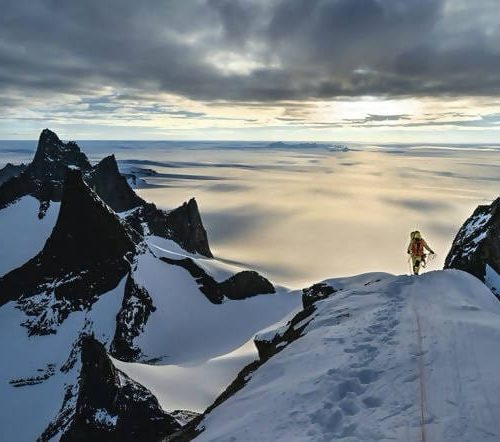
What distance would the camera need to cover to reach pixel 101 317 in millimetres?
58750

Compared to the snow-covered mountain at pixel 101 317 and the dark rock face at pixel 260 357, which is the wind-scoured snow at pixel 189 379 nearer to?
the snow-covered mountain at pixel 101 317

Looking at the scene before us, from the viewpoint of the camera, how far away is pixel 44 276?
63.4 metres

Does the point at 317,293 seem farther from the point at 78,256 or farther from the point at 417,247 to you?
the point at 78,256

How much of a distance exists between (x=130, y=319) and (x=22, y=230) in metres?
26.4

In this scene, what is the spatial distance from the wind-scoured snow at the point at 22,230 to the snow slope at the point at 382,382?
5852 centimetres

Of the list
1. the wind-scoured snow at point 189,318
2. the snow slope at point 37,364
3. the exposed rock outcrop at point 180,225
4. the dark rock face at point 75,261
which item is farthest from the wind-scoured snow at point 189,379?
the exposed rock outcrop at point 180,225

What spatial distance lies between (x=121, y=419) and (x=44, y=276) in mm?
36683

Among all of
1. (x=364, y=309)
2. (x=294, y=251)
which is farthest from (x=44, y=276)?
(x=294, y=251)

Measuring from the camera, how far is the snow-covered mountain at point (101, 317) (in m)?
34.7

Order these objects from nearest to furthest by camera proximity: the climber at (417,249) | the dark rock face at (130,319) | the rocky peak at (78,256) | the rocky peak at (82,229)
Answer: the climber at (417,249) → the dark rock face at (130,319) → the rocky peak at (78,256) → the rocky peak at (82,229)

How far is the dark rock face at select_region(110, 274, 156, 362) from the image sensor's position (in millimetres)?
57156

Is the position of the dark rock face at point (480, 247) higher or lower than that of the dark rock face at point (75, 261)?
higher

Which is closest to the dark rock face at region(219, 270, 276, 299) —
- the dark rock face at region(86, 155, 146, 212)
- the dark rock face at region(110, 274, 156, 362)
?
the dark rock face at region(110, 274, 156, 362)

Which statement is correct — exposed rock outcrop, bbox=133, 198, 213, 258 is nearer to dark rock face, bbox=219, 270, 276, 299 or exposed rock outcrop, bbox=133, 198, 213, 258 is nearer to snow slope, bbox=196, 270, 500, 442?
dark rock face, bbox=219, 270, 276, 299
